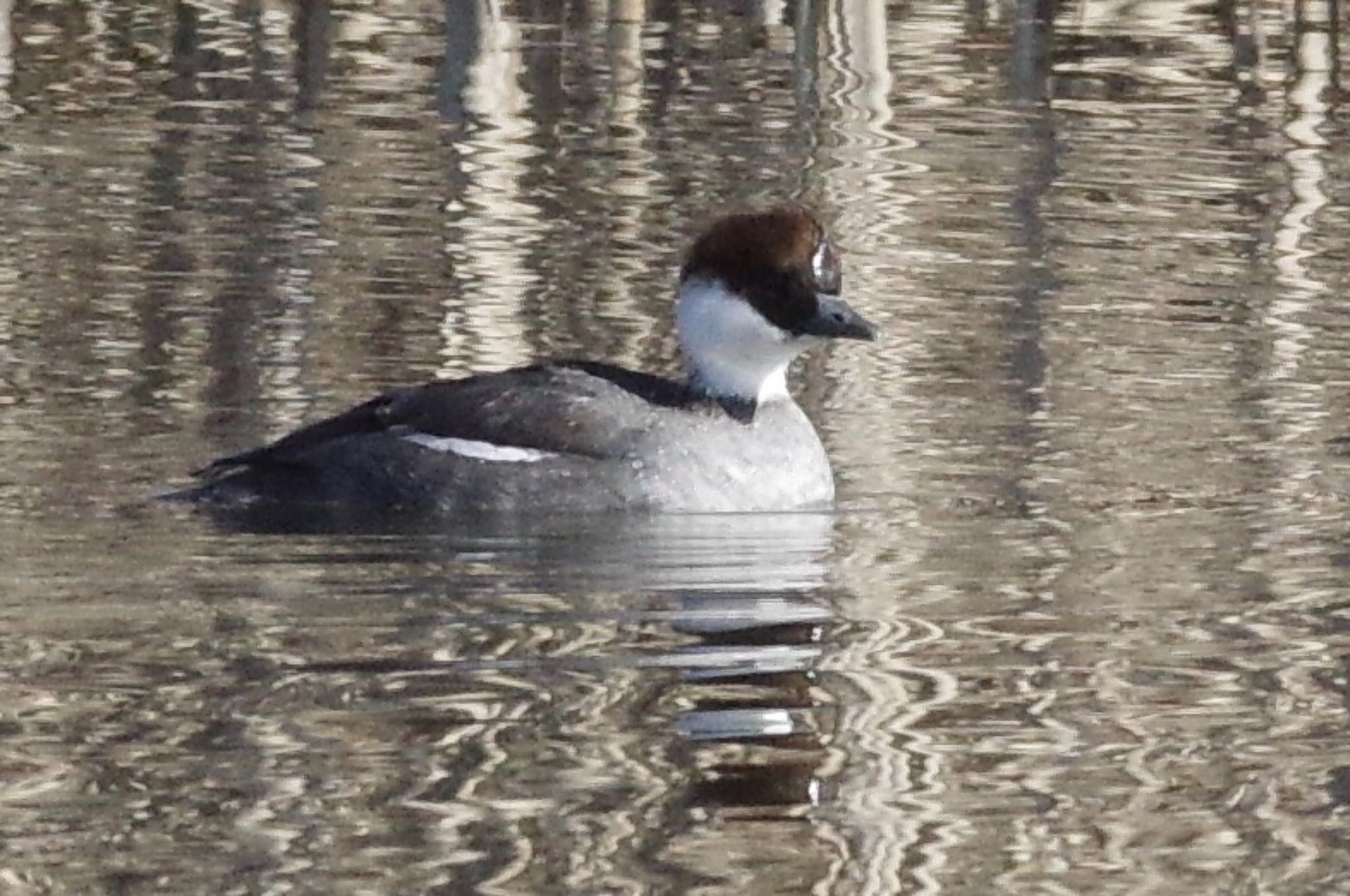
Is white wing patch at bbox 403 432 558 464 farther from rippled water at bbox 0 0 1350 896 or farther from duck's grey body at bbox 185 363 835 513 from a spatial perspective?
rippled water at bbox 0 0 1350 896

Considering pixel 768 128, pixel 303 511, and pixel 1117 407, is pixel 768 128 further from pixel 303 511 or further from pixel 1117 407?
pixel 303 511

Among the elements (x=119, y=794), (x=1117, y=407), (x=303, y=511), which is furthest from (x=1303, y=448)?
(x=119, y=794)

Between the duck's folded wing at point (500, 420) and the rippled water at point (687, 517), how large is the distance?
294 millimetres

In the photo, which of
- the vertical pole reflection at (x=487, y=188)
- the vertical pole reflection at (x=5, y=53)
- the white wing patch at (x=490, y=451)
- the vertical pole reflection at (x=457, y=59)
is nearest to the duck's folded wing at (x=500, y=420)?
the white wing patch at (x=490, y=451)

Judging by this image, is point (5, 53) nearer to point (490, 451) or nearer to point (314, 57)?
point (314, 57)

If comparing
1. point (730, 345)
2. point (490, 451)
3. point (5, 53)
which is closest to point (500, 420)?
point (490, 451)

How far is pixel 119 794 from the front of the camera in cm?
631

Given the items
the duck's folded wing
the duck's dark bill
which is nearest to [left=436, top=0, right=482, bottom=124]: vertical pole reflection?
the duck's dark bill

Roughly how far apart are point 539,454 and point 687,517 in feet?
1.34

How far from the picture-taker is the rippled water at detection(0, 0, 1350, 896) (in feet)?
20.6

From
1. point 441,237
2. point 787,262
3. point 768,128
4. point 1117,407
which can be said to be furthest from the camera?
point 768,128

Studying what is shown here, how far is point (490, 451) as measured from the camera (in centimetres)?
921

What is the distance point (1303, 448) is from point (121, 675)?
380cm

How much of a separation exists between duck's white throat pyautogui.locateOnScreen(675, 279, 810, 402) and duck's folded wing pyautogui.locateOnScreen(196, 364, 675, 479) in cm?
38
